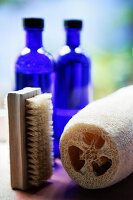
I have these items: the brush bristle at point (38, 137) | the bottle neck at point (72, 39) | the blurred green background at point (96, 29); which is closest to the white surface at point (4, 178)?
the brush bristle at point (38, 137)

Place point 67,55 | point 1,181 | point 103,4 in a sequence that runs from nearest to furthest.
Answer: point 1,181, point 67,55, point 103,4

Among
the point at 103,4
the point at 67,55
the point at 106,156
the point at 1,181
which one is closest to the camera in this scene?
the point at 106,156

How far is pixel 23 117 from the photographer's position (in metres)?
0.70

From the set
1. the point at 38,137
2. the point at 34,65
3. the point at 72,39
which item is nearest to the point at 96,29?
the point at 72,39

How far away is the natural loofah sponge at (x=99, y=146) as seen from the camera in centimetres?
65

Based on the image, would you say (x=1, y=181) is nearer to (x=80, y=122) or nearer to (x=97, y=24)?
(x=80, y=122)

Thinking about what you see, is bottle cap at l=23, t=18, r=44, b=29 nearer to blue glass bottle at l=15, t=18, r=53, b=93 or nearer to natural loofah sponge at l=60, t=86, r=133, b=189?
blue glass bottle at l=15, t=18, r=53, b=93

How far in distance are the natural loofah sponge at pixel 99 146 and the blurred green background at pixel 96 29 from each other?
31 centimetres

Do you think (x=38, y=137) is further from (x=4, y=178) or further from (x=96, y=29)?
(x=96, y=29)

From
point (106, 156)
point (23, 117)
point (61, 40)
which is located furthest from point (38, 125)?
point (61, 40)

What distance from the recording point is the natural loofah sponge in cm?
65

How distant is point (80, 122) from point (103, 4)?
17.1 inches

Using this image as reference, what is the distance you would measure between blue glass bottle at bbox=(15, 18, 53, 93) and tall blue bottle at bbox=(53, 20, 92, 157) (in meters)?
0.04

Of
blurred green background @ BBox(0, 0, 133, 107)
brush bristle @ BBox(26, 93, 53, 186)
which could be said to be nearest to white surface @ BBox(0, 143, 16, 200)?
brush bristle @ BBox(26, 93, 53, 186)
